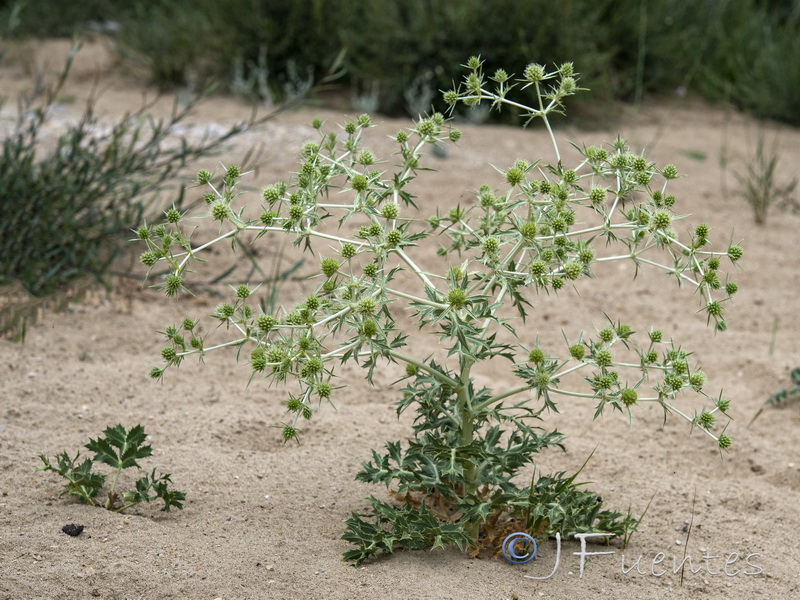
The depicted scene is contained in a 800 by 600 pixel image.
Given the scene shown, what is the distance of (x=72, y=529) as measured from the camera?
2.39 m

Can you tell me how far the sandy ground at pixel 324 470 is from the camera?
2.30 metres

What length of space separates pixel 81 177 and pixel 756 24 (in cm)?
631

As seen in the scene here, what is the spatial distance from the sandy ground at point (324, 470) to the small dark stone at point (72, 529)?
0.08 ft

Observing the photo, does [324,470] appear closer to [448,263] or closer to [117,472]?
[117,472]

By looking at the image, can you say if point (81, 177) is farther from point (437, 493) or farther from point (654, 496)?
point (654, 496)

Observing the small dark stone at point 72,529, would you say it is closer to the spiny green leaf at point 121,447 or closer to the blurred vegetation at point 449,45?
the spiny green leaf at point 121,447

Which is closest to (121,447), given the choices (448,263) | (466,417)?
(466,417)

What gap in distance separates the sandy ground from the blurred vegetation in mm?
2564

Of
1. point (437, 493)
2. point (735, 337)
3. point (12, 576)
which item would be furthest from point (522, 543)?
point (735, 337)

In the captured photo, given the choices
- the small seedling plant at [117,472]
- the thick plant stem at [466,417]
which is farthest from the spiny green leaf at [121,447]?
the thick plant stem at [466,417]

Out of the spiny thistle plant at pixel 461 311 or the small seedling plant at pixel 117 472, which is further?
the small seedling plant at pixel 117 472

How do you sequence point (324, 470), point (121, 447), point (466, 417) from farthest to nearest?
1. point (324, 470)
2. point (121, 447)
3. point (466, 417)

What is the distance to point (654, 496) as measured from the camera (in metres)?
2.86

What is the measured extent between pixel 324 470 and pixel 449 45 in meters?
4.58
